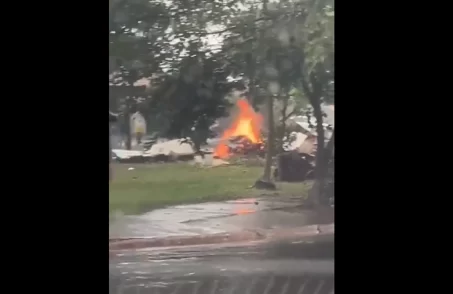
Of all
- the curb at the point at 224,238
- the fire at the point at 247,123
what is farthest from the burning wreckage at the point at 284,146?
the curb at the point at 224,238

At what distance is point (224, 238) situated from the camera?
1.14 meters

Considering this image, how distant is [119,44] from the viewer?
3.61 feet

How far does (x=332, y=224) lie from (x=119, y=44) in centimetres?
62

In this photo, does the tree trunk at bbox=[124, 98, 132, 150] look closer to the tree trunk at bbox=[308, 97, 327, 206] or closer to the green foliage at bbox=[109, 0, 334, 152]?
the green foliage at bbox=[109, 0, 334, 152]

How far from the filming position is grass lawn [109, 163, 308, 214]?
1.10m

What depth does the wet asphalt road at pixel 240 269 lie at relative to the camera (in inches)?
44.2

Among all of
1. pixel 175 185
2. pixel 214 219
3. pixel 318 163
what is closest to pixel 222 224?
pixel 214 219

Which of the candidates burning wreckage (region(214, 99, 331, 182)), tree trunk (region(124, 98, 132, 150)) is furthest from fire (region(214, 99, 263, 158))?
tree trunk (region(124, 98, 132, 150))
